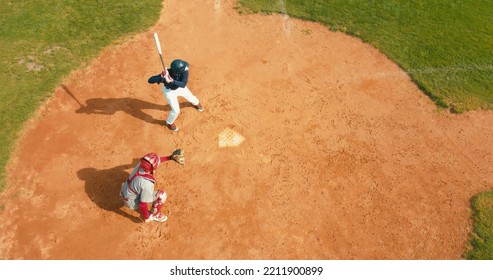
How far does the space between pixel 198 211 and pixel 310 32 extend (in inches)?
303

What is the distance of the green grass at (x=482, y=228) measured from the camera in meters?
8.38

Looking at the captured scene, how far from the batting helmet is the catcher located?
2.06m

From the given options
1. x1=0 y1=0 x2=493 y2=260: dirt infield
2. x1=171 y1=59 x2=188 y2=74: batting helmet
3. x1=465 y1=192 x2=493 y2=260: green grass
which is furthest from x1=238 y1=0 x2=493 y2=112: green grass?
x1=171 y1=59 x2=188 y2=74: batting helmet

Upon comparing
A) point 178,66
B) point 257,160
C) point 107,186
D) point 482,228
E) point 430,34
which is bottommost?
point 107,186

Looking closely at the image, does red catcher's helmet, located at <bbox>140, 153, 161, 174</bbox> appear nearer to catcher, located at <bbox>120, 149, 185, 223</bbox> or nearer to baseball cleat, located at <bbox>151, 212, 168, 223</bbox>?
catcher, located at <bbox>120, 149, 185, 223</bbox>

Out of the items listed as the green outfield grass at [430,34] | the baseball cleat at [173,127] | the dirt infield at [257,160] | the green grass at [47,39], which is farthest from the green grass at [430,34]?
the baseball cleat at [173,127]

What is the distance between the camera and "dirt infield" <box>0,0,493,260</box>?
862cm

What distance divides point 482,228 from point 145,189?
8034mm

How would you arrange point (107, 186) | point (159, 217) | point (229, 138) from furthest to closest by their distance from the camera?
point (229, 138), point (107, 186), point (159, 217)

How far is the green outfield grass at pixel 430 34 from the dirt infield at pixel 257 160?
58 centimetres

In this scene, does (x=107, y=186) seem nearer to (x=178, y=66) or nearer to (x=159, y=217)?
(x=159, y=217)

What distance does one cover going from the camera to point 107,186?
9.47m

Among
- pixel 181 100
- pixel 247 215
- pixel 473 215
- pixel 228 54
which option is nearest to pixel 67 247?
pixel 247 215

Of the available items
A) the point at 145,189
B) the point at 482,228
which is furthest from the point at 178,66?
the point at 482,228
